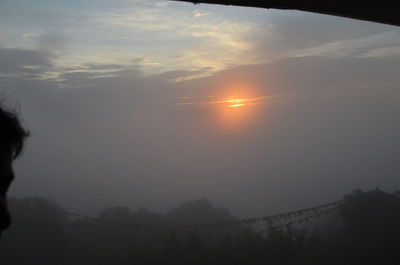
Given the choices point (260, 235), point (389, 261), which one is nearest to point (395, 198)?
point (389, 261)

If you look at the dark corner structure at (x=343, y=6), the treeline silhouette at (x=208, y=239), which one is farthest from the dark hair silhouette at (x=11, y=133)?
the treeline silhouette at (x=208, y=239)

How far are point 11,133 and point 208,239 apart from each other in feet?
91.5

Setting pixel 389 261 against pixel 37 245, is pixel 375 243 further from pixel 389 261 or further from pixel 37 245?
pixel 37 245

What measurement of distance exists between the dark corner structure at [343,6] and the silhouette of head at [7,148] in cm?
72

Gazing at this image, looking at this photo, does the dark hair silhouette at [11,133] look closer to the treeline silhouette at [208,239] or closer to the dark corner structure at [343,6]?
the dark corner structure at [343,6]

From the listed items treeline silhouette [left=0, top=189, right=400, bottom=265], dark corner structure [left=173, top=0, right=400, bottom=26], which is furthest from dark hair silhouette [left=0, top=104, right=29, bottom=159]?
treeline silhouette [left=0, top=189, right=400, bottom=265]

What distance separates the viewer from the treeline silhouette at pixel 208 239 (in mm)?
26953

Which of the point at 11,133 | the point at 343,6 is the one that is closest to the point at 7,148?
the point at 11,133

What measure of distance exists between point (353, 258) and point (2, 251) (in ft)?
90.0

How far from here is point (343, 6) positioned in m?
1.21

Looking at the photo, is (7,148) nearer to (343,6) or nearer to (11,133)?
(11,133)

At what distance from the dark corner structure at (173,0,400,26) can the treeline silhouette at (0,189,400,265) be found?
26237 mm

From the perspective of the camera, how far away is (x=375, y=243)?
26.3 meters

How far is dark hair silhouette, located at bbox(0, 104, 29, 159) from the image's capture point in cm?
111
